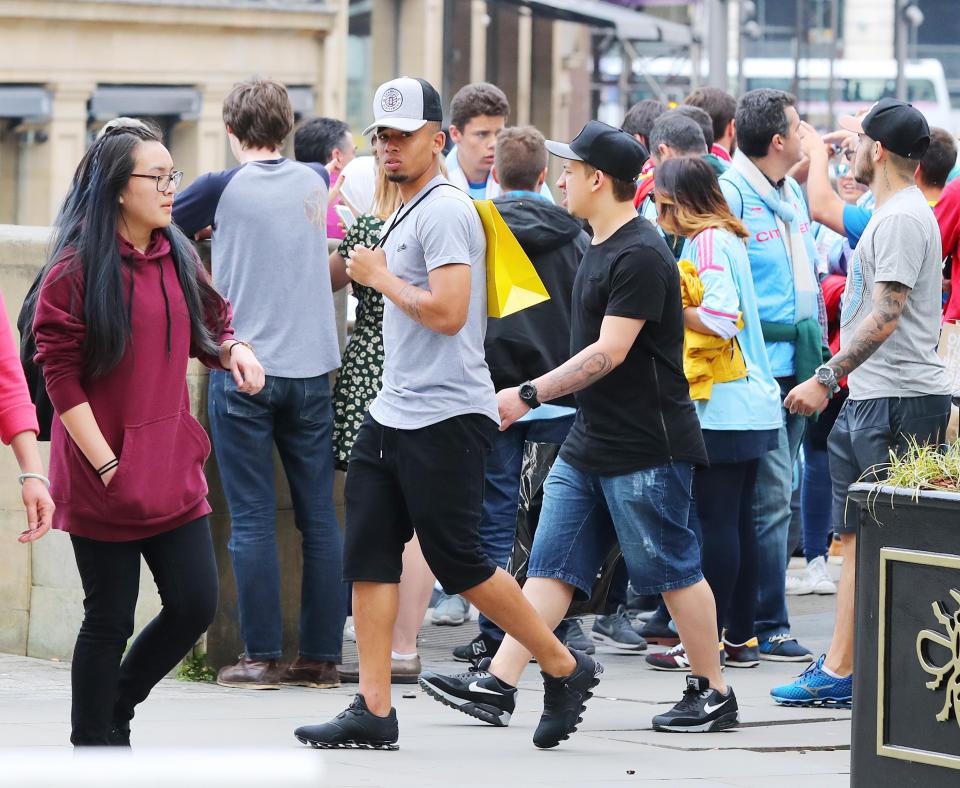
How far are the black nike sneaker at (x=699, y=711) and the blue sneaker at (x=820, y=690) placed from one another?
54 cm

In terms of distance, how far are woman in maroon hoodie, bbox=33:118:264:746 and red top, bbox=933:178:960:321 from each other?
11.9 ft

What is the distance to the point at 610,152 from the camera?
19.5 ft

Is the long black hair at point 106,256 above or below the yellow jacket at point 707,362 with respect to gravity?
above

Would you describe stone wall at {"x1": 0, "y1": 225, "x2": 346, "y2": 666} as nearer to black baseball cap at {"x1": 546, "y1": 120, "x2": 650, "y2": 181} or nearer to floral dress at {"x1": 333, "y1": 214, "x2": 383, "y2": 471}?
floral dress at {"x1": 333, "y1": 214, "x2": 383, "y2": 471}

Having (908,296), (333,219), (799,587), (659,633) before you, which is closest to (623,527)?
(908,296)

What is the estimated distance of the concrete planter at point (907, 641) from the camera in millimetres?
4496

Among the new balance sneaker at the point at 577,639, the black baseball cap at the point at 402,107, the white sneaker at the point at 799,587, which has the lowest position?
the white sneaker at the point at 799,587

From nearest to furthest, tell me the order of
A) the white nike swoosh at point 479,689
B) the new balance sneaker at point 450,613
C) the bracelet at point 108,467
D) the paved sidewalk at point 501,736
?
the bracelet at point 108,467
the paved sidewalk at point 501,736
the white nike swoosh at point 479,689
the new balance sneaker at point 450,613

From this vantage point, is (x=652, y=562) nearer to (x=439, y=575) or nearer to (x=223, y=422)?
(x=439, y=575)

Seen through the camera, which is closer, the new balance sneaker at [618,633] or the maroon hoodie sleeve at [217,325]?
the maroon hoodie sleeve at [217,325]

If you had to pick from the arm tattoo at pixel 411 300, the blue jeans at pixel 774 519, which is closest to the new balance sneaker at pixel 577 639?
the blue jeans at pixel 774 519

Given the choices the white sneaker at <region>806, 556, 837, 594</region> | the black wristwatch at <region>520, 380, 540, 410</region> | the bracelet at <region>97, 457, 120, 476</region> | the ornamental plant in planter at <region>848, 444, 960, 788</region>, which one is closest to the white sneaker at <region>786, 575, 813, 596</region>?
the white sneaker at <region>806, 556, 837, 594</region>

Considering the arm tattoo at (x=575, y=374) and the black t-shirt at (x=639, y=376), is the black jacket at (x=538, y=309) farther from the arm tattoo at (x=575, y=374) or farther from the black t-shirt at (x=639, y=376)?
the arm tattoo at (x=575, y=374)

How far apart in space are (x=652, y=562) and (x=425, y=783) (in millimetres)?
1174
